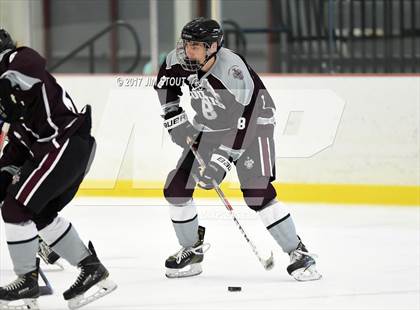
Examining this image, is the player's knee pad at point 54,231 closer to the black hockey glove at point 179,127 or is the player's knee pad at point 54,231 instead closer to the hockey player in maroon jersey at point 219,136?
the hockey player in maroon jersey at point 219,136

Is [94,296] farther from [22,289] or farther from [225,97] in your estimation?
[225,97]

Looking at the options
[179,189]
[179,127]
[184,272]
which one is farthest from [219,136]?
[184,272]

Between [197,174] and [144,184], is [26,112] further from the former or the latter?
[144,184]

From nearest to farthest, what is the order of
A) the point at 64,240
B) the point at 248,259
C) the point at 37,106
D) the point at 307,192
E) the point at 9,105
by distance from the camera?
the point at 9,105, the point at 37,106, the point at 64,240, the point at 248,259, the point at 307,192

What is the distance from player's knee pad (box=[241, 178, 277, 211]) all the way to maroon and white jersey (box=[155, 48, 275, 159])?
0.48 ft

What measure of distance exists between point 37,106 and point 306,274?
132 cm

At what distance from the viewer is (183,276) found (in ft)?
12.9

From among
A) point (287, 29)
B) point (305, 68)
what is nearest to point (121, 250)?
point (305, 68)

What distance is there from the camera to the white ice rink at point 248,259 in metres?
3.49

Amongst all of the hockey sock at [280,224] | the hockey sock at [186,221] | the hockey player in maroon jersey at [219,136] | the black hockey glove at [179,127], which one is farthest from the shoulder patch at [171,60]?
the hockey sock at [280,224]

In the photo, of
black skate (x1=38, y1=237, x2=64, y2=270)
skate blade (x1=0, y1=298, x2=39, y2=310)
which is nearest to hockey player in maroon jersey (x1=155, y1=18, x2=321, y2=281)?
black skate (x1=38, y1=237, x2=64, y2=270)

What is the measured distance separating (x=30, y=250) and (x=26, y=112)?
430mm

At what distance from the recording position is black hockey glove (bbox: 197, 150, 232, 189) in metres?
3.80

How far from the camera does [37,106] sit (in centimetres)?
309
